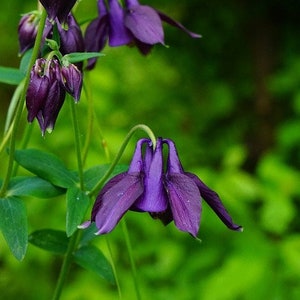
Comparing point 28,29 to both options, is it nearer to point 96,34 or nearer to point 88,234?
point 96,34

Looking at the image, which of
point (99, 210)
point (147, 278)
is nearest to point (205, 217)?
point (147, 278)

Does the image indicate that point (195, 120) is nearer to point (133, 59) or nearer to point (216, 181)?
point (133, 59)

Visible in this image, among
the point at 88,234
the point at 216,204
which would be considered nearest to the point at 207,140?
the point at 88,234

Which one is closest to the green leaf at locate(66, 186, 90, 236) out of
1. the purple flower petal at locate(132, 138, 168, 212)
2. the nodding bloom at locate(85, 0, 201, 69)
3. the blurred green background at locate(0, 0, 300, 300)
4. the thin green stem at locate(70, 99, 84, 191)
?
the thin green stem at locate(70, 99, 84, 191)

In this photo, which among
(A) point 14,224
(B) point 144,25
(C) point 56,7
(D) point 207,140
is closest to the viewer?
(C) point 56,7

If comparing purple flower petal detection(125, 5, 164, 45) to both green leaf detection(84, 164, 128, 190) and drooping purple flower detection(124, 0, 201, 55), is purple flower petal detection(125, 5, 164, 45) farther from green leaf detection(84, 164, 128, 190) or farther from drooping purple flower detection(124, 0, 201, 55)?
green leaf detection(84, 164, 128, 190)

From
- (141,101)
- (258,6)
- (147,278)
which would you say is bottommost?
(147,278)

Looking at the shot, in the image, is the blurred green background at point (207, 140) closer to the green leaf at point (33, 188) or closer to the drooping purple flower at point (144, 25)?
the drooping purple flower at point (144, 25)
